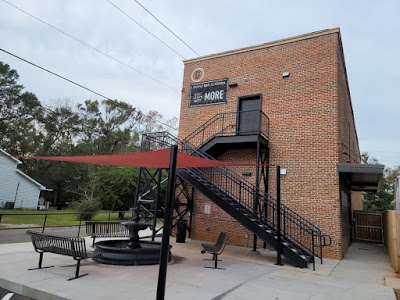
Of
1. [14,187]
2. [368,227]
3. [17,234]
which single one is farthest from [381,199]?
[14,187]

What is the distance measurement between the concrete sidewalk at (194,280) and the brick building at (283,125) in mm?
2476

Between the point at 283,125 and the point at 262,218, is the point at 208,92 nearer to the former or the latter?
the point at 283,125

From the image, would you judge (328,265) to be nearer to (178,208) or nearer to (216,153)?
(216,153)

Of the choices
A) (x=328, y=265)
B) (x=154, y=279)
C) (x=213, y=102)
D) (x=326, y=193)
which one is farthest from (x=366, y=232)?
(x=154, y=279)

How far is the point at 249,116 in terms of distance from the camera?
11.6 m

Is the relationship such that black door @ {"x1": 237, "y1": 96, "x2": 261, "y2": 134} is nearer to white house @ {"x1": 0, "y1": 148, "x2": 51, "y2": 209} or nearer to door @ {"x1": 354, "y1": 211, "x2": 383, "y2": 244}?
door @ {"x1": 354, "y1": 211, "x2": 383, "y2": 244}

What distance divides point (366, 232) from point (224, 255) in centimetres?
1101

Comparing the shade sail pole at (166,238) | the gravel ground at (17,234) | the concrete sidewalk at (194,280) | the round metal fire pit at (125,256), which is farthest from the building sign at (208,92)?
the shade sail pole at (166,238)

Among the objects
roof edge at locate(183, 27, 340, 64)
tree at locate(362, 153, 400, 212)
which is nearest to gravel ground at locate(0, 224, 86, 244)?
roof edge at locate(183, 27, 340, 64)

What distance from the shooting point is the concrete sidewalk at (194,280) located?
4.58 m

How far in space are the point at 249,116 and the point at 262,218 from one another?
4300 mm

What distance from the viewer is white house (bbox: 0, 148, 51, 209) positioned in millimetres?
26906

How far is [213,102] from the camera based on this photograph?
12.8 m

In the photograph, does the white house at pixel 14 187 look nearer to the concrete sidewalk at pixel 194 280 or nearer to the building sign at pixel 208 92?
the building sign at pixel 208 92
